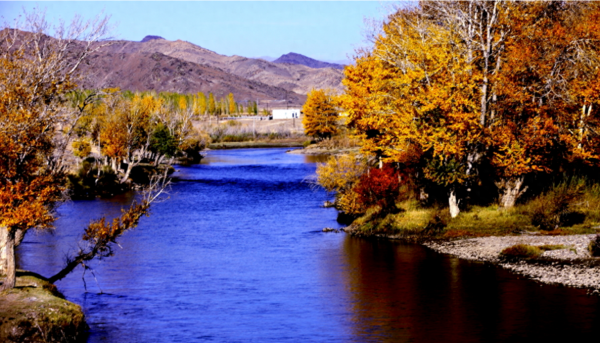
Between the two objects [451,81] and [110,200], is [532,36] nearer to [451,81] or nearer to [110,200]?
[451,81]

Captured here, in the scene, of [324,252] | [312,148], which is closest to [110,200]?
[324,252]

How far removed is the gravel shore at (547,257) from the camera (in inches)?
1128

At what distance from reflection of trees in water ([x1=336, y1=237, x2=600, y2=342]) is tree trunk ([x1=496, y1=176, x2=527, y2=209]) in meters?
7.86

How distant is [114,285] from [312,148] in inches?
3926

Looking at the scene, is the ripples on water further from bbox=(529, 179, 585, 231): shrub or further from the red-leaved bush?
bbox=(529, 179, 585, 231): shrub

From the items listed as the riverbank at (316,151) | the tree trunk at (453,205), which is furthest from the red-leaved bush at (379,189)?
the riverbank at (316,151)

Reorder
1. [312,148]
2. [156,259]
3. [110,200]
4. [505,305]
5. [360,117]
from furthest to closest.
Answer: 1. [312,148]
2. [110,200]
3. [360,117]
4. [156,259]
5. [505,305]

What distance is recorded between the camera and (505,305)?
2612 cm

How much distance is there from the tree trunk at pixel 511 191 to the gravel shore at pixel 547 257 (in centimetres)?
394

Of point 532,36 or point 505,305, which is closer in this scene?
point 505,305

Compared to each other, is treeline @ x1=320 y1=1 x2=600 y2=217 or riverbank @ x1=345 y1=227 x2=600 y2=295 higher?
treeline @ x1=320 y1=1 x2=600 y2=217

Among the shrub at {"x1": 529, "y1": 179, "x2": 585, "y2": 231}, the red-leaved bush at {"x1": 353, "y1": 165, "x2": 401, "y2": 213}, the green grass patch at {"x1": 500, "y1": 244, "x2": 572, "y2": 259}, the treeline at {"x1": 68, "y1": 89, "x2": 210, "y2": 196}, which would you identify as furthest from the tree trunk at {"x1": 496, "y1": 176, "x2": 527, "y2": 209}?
the treeline at {"x1": 68, "y1": 89, "x2": 210, "y2": 196}

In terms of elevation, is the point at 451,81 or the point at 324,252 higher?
the point at 451,81

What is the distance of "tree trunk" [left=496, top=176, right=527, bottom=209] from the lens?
1576 inches
